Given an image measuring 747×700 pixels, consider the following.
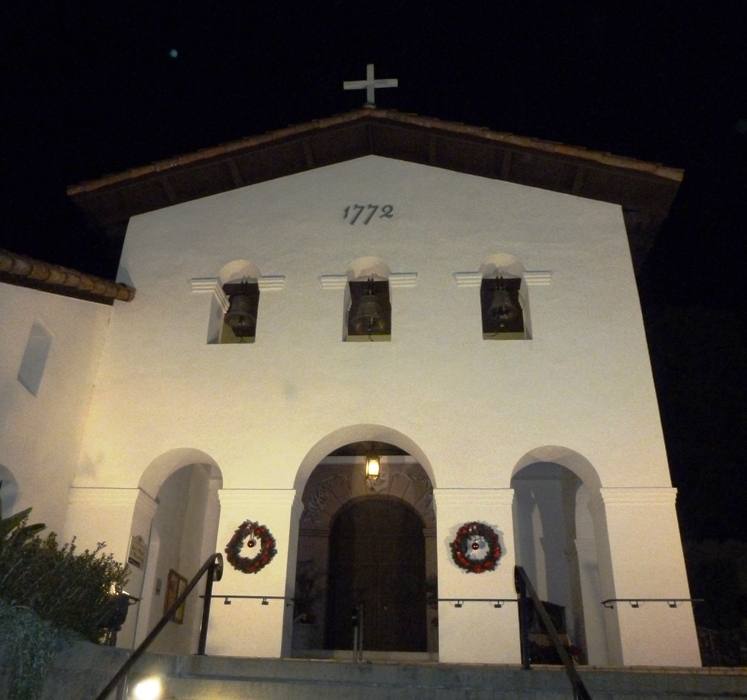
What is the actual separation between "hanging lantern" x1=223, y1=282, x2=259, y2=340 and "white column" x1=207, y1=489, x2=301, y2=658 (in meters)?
2.33

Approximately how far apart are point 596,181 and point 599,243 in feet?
2.91

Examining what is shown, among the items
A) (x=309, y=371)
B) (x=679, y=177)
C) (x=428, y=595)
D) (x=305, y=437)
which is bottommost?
(x=428, y=595)

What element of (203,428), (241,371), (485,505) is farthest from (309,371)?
(485,505)

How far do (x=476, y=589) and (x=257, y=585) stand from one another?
7.71 feet

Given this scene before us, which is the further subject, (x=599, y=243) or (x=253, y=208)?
(x=253, y=208)

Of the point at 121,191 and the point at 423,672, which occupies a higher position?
the point at 121,191

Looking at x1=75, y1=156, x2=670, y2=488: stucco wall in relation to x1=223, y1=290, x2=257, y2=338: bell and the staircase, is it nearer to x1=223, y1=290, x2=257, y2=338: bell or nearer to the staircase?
x1=223, y1=290, x2=257, y2=338: bell

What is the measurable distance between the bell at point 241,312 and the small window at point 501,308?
302 cm

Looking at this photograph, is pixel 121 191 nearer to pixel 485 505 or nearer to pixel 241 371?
pixel 241 371

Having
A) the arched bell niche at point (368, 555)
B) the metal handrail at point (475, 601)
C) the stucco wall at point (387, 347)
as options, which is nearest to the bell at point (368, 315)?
the stucco wall at point (387, 347)

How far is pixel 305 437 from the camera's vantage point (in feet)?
29.0

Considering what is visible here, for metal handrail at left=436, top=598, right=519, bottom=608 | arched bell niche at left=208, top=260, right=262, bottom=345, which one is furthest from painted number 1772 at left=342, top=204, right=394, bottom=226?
metal handrail at left=436, top=598, right=519, bottom=608

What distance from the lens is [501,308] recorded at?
9.51 meters

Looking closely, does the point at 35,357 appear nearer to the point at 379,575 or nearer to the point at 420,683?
the point at 420,683
